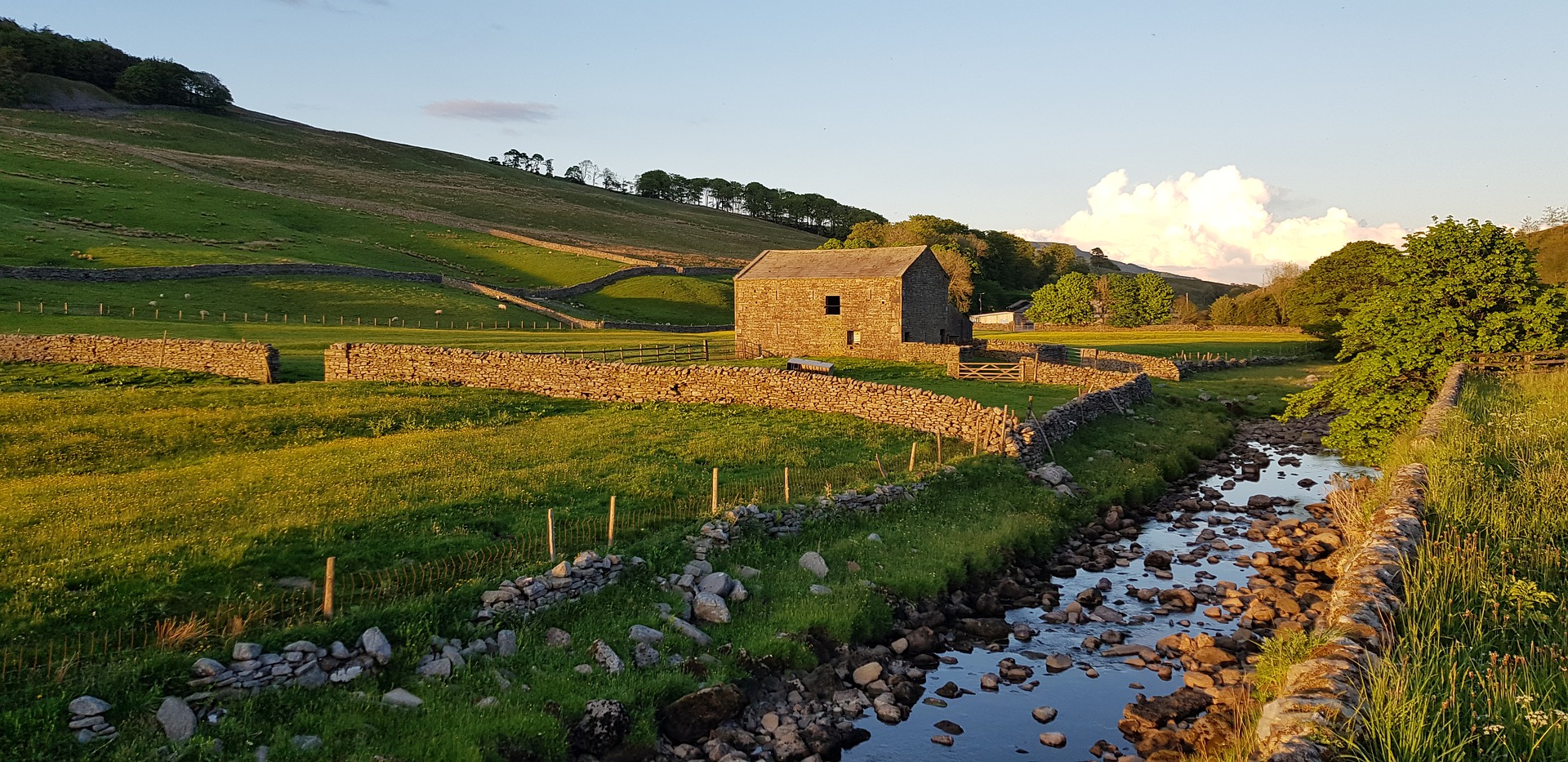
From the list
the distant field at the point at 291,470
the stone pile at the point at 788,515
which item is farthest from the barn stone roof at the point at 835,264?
the stone pile at the point at 788,515

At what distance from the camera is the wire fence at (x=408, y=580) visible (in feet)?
33.8

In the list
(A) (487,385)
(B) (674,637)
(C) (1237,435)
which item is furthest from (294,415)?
(C) (1237,435)

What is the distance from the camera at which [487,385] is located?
36.2m

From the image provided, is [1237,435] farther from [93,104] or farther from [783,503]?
[93,104]

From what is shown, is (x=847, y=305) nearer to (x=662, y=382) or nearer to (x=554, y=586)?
(x=662, y=382)

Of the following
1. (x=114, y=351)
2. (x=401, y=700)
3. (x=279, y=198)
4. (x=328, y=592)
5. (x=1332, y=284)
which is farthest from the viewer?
(x=279, y=198)

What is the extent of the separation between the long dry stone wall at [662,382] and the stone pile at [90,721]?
22099mm

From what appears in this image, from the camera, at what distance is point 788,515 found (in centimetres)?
1814

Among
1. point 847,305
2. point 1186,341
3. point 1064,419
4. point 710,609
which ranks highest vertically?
point 847,305

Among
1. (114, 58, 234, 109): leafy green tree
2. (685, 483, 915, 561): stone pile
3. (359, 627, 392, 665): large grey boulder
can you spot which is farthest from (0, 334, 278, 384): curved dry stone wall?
(114, 58, 234, 109): leafy green tree

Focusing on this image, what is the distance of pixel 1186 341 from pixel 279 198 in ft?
353

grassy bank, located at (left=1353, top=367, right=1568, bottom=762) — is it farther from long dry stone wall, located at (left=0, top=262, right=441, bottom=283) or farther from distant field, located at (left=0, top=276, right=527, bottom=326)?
long dry stone wall, located at (left=0, top=262, right=441, bottom=283)

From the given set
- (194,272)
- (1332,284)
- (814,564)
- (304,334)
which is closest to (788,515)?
(814,564)

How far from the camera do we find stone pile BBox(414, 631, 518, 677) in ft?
37.2
